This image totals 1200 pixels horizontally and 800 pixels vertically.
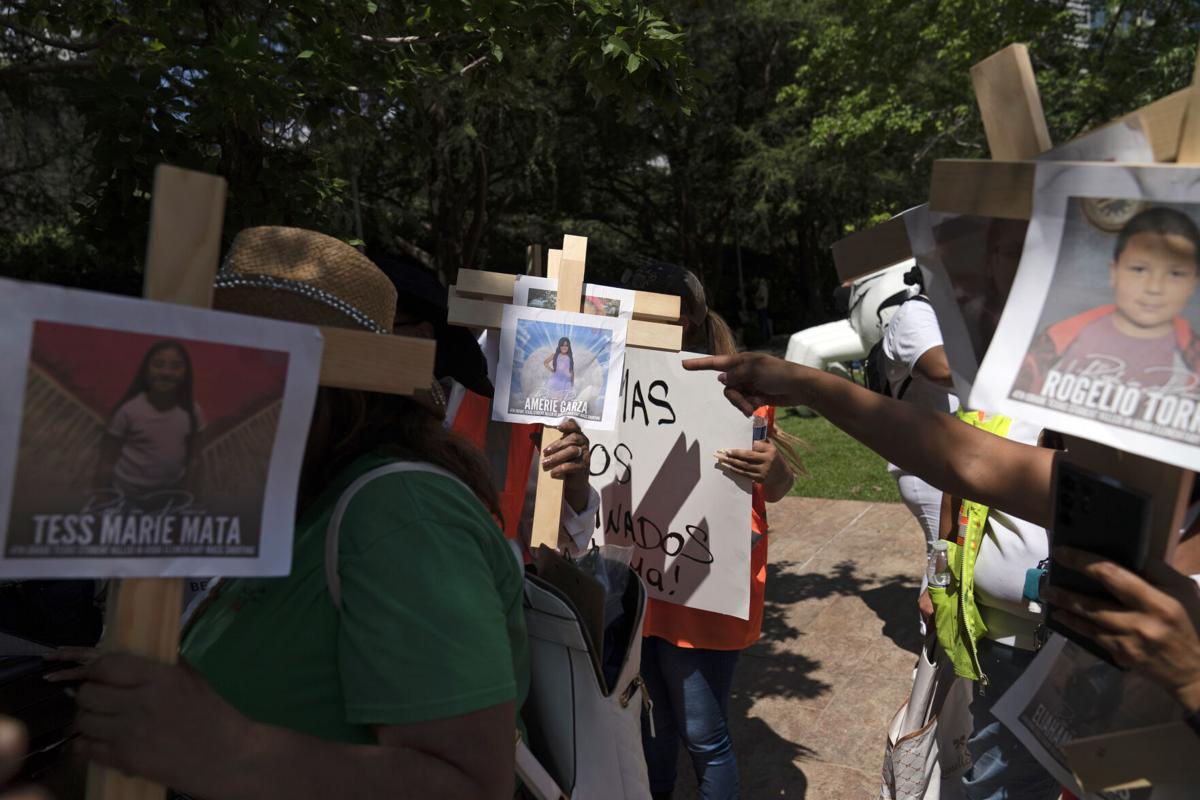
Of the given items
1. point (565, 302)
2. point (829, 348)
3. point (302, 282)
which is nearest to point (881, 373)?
point (565, 302)

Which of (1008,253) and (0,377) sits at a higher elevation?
(1008,253)

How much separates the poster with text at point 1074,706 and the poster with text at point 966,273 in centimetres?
45

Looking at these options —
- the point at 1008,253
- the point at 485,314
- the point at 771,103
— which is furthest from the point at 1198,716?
the point at 771,103

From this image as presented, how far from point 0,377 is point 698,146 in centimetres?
2263

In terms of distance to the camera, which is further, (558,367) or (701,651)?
(701,651)

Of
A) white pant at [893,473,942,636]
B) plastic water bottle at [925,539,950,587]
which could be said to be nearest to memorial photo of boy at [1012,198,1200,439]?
plastic water bottle at [925,539,950,587]

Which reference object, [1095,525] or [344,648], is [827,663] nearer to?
[1095,525]

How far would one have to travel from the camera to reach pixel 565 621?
5.75ft

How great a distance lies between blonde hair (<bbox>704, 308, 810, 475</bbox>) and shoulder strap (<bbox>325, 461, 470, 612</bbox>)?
6.51 ft

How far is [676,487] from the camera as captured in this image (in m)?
3.11

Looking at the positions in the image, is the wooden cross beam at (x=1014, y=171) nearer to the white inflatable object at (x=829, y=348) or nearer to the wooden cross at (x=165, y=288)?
the wooden cross at (x=165, y=288)

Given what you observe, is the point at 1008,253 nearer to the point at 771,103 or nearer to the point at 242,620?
the point at 242,620

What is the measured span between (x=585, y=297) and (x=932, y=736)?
5.53 ft

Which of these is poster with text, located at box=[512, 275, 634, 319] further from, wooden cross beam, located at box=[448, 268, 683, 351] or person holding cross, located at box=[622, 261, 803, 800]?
person holding cross, located at box=[622, 261, 803, 800]
